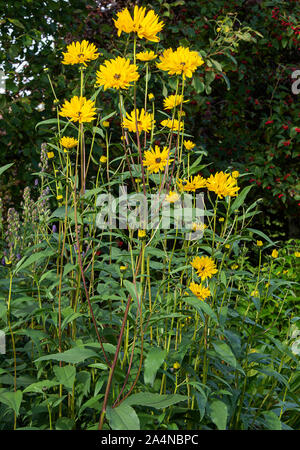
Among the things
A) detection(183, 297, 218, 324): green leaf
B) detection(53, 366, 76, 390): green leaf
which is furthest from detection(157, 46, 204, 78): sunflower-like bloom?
detection(53, 366, 76, 390): green leaf

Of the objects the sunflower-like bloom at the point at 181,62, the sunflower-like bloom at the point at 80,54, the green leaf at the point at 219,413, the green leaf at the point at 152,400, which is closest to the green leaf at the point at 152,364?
the green leaf at the point at 152,400

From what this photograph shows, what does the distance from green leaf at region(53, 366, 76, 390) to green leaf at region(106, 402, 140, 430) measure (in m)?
0.15

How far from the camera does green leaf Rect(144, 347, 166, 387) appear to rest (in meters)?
1.27

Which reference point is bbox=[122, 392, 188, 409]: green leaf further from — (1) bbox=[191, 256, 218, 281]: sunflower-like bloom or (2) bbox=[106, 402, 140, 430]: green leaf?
(1) bbox=[191, 256, 218, 281]: sunflower-like bloom

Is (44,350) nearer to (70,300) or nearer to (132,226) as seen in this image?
(70,300)

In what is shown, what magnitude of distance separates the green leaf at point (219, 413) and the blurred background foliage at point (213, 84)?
2110 millimetres

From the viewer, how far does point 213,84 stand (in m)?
4.77

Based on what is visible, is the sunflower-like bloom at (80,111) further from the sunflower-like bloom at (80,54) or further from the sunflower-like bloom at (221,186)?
the sunflower-like bloom at (221,186)

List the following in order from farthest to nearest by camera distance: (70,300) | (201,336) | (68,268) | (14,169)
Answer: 1. (14,169)
2. (70,300)
3. (201,336)
4. (68,268)

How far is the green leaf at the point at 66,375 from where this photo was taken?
1343 mm
